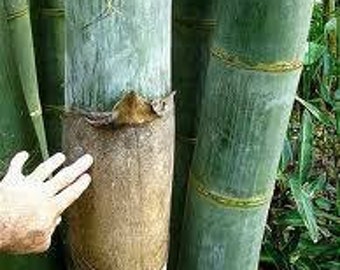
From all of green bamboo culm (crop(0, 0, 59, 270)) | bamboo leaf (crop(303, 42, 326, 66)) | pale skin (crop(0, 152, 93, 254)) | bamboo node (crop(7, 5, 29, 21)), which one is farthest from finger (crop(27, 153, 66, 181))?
bamboo leaf (crop(303, 42, 326, 66))

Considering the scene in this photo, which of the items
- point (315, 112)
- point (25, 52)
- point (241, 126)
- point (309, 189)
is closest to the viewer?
point (241, 126)

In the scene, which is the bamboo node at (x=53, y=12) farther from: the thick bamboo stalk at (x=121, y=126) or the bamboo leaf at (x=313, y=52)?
the bamboo leaf at (x=313, y=52)

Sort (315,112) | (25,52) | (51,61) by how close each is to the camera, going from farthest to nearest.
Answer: (315,112)
(51,61)
(25,52)

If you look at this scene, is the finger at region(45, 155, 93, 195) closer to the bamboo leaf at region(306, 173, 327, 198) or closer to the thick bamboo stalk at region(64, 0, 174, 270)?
the thick bamboo stalk at region(64, 0, 174, 270)

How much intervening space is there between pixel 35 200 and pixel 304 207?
0.60m

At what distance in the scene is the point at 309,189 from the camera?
1312mm

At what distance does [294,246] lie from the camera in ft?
4.57

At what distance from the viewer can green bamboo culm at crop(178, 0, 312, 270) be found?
774 mm

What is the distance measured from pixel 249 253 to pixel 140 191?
27 centimetres

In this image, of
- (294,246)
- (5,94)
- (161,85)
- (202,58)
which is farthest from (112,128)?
(294,246)

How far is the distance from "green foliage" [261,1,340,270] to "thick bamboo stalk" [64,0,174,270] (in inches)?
18.6

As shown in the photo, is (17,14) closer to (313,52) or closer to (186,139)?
(186,139)

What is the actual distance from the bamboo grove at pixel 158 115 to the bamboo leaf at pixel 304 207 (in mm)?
236

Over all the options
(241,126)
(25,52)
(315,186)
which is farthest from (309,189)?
(25,52)
